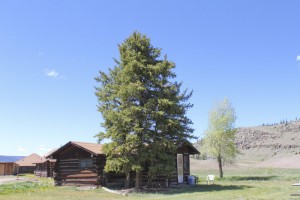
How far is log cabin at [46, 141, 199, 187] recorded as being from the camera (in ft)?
106

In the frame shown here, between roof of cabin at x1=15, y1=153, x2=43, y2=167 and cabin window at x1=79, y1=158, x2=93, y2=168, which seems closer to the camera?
cabin window at x1=79, y1=158, x2=93, y2=168

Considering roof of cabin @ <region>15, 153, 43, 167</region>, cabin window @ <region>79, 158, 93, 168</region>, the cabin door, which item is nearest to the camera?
cabin window @ <region>79, 158, 93, 168</region>

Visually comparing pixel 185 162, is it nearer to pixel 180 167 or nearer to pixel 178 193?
pixel 180 167

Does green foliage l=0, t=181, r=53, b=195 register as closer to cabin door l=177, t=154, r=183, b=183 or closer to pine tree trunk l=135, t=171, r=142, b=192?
pine tree trunk l=135, t=171, r=142, b=192

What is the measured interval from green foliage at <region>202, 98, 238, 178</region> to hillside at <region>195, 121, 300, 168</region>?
70380 mm

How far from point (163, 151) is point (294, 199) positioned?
1183 centimetres

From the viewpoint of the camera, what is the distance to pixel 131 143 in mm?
27766

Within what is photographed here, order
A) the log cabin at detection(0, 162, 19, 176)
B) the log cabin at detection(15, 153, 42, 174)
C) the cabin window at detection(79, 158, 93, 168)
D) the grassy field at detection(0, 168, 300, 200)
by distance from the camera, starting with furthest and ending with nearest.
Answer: the log cabin at detection(15, 153, 42, 174) → the log cabin at detection(0, 162, 19, 176) → the cabin window at detection(79, 158, 93, 168) → the grassy field at detection(0, 168, 300, 200)

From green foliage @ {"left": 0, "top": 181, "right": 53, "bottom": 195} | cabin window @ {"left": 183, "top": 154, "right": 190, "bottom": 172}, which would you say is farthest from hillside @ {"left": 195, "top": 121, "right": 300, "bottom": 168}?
green foliage @ {"left": 0, "top": 181, "right": 53, "bottom": 195}

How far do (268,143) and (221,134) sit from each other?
10670 centimetres

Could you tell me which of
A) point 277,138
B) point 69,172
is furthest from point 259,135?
point 69,172

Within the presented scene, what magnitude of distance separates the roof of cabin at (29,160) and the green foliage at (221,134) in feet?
120

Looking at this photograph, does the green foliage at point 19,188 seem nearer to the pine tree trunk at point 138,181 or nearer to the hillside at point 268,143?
the pine tree trunk at point 138,181

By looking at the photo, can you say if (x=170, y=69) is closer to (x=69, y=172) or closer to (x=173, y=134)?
(x=173, y=134)
